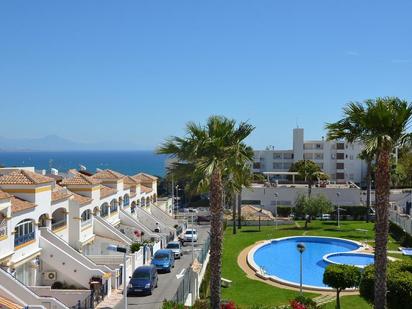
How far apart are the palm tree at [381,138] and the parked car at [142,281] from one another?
52.4 feet

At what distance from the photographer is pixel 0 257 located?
24484 mm

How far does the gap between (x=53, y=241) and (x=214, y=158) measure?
16.4m

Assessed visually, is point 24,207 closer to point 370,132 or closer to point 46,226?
point 46,226

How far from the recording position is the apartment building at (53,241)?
Answer: 82.0 ft

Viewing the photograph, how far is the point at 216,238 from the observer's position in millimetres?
17891

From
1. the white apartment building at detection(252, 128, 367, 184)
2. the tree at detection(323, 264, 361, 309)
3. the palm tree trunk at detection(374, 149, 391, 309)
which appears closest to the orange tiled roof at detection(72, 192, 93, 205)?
the tree at detection(323, 264, 361, 309)

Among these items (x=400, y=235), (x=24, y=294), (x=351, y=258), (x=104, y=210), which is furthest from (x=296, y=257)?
(x=24, y=294)

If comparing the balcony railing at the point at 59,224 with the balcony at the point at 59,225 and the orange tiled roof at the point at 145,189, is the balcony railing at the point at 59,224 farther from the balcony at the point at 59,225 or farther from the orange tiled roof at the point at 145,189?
the orange tiled roof at the point at 145,189

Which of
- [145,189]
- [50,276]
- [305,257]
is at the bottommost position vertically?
[305,257]

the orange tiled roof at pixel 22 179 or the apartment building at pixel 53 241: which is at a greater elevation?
the orange tiled roof at pixel 22 179

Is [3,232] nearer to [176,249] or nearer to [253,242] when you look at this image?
[176,249]

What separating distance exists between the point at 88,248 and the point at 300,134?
230ft

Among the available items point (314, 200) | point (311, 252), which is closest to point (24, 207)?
point (311, 252)

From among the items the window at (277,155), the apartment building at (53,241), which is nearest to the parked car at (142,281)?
the apartment building at (53,241)
